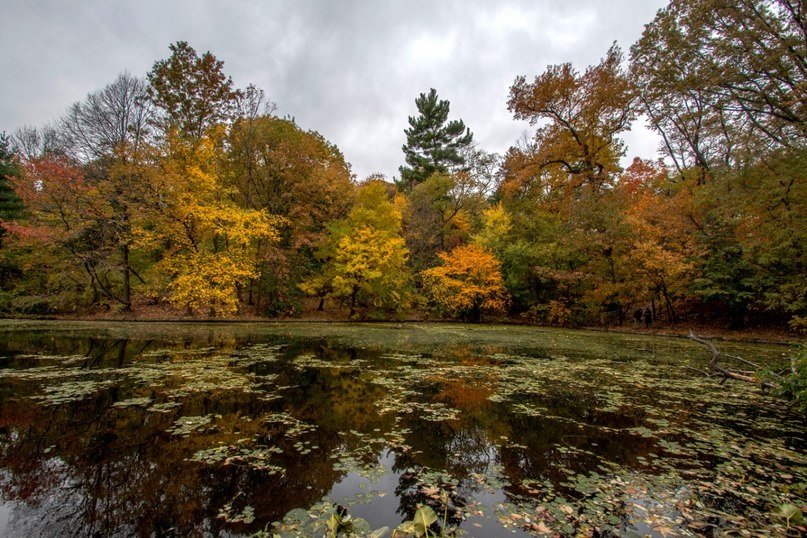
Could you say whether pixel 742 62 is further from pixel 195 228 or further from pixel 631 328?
pixel 195 228

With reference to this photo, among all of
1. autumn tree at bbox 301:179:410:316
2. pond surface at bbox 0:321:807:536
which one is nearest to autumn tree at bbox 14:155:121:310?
autumn tree at bbox 301:179:410:316

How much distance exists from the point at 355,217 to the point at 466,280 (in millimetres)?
9362

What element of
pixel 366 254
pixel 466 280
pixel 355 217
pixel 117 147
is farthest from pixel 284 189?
pixel 466 280

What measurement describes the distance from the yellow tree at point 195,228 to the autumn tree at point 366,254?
14.5 ft

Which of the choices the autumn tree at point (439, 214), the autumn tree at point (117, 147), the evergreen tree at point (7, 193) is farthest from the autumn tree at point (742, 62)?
the evergreen tree at point (7, 193)

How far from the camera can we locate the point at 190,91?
75.1ft

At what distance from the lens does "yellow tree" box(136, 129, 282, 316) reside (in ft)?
64.8

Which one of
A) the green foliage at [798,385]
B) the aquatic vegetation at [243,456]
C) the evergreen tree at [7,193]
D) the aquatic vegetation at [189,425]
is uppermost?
the evergreen tree at [7,193]

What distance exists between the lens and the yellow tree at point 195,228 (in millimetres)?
19766

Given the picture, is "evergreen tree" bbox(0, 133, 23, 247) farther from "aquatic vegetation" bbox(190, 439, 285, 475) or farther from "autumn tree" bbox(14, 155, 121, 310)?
"aquatic vegetation" bbox(190, 439, 285, 475)

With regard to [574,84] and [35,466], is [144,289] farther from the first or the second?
[574,84]

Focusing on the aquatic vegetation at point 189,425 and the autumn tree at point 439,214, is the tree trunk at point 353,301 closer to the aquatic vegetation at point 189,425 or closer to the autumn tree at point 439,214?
the autumn tree at point 439,214

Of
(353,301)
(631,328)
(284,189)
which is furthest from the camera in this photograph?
(353,301)

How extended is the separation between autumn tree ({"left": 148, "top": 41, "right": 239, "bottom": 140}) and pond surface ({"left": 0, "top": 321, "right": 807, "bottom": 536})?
19.1 meters
